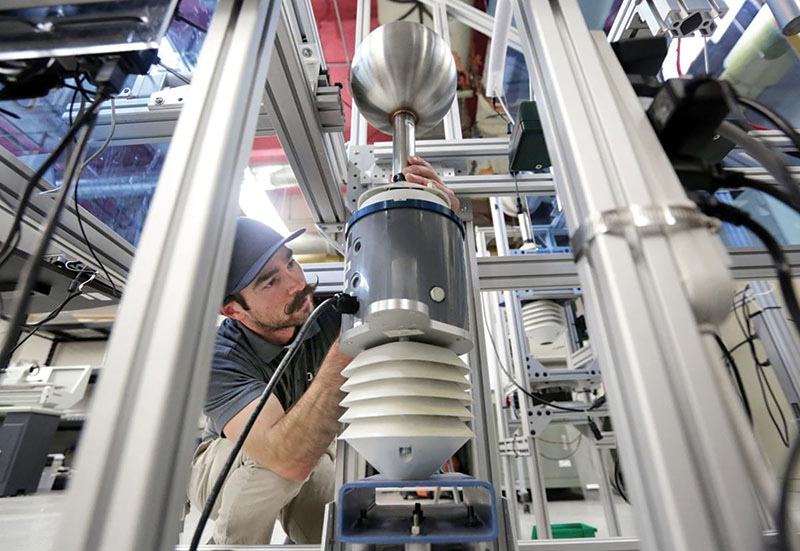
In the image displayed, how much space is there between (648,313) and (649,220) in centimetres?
7

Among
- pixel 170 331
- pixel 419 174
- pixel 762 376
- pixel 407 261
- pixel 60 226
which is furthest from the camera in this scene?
pixel 762 376

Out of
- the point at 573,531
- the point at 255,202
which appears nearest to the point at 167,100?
the point at 255,202

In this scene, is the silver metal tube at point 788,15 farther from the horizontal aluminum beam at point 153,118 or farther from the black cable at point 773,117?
the horizontal aluminum beam at point 153,118

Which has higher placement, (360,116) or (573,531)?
(360,116)

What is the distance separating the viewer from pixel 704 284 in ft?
0.87

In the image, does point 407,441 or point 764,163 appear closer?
point 764,163

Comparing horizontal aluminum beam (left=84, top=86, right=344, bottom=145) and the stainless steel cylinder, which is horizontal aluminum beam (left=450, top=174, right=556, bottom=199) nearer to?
horizontal aluminum beam (left=84, top=86, right=344, bottom=145)

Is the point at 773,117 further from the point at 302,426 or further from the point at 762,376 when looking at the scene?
the point at 762,376

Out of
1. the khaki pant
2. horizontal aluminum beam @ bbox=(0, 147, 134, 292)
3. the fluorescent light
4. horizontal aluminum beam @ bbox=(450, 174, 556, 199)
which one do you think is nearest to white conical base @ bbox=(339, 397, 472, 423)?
horizontal aluminum beam @ bbox=(450, 174, 556, 199)

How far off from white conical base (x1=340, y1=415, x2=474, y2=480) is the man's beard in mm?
844

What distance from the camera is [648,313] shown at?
262 millimetres

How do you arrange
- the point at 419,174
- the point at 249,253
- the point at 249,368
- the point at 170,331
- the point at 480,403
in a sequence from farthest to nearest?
the point at 249,368 < the point at 249,253 < the point at 480,403 < the point at 419,174 < the point at 170,331

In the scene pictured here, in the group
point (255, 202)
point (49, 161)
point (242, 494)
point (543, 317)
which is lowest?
point (242, 494)

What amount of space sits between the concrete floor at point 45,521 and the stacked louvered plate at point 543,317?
1.07 m
